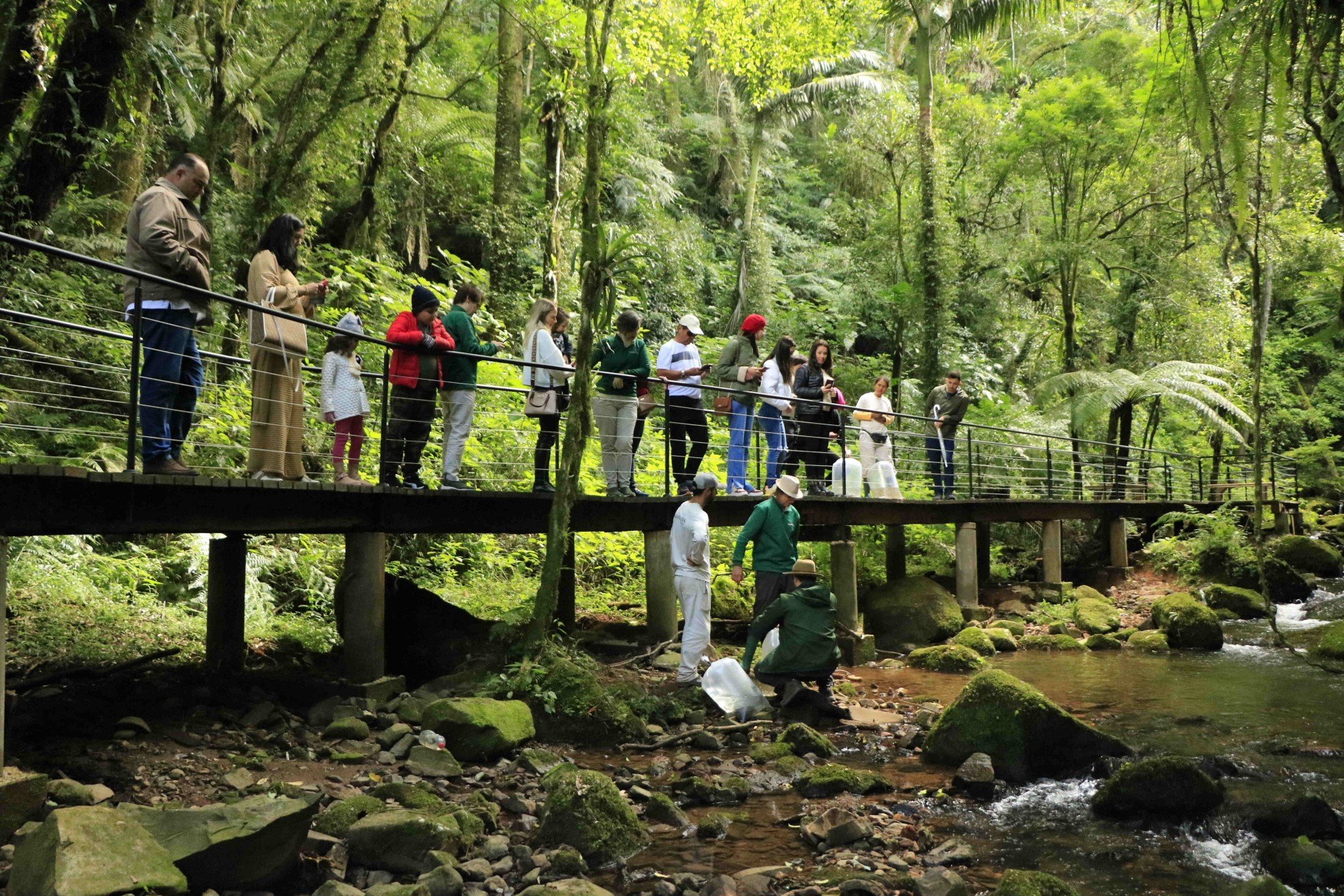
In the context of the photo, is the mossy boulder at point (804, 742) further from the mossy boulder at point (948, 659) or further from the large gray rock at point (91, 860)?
the large gray rock at point (91, 860)

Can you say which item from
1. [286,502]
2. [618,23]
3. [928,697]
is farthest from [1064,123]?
[286,502]

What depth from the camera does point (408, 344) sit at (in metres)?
8.47

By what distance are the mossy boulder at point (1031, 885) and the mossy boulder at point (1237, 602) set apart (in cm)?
1324

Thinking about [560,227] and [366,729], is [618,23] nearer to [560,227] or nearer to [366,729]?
[560,227]

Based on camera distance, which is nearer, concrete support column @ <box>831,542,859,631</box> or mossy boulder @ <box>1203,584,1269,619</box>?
concrete support column @ <box>831,542,859,631</box>

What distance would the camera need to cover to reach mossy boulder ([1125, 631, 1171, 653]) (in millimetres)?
13961

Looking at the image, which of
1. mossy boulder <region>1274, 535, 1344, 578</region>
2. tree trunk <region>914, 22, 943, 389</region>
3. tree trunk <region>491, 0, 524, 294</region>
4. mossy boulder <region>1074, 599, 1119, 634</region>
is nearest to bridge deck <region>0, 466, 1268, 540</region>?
mossy boulder <region>1074, 599, 1119, 634</region>

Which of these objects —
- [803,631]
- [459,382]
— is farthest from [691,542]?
[459,382]

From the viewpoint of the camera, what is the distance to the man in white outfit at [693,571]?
9430mm

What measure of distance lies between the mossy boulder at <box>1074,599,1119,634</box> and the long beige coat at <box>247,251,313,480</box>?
11942 mm

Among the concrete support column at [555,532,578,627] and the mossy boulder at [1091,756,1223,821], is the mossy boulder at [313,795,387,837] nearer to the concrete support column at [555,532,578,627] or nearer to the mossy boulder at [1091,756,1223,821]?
the mossy boulder at [1091,756,1223,821]

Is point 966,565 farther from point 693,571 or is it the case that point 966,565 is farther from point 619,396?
point 619,396

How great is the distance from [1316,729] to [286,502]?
8.86 meters

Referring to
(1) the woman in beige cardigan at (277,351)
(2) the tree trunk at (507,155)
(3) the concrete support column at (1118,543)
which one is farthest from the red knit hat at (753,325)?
(3) the concrete support column at (1118,543)
